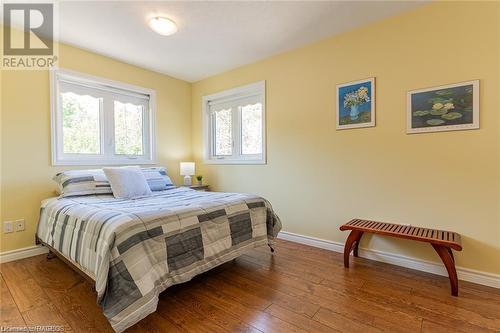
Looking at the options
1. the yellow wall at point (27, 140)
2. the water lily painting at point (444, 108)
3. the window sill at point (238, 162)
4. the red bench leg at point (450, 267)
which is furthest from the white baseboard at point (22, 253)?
the water lily painting at point (444, 108)

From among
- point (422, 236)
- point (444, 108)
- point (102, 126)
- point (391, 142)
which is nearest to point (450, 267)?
point (422, 236)

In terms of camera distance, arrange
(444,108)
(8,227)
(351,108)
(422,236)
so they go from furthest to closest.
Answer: (351,108) → (8,227) → (444,108) → (422,236)

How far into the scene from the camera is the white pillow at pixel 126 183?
8.42 ft

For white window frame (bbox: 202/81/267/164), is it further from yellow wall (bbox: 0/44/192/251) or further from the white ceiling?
yellow wall (bbox: 0/44/192/251)

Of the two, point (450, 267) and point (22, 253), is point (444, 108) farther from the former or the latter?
point (22, 253)

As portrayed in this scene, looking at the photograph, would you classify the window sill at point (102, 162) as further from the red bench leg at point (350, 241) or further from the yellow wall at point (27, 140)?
the red bench leg at point (350, 241)

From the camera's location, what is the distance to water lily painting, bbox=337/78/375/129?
2518 millimetres

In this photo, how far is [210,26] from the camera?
8.34 feet

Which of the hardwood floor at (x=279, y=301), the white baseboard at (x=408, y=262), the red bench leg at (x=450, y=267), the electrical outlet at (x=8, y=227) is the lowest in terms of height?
the hardwood floor at (x=279, y=301)

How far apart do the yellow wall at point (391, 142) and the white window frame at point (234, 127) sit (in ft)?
0.37

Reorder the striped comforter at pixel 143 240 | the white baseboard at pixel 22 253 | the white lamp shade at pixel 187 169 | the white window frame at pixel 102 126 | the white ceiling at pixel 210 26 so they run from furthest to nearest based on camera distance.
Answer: the white lamp shade at pixel 187 169 < the white window frame at pixel 102 126 < the white baseboard at pixel 22 253 < the white ceiling at pixel 210 26 < the striped comforter at pixel 143 240

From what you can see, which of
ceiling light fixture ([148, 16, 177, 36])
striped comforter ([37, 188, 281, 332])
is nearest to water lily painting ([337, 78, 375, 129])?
striped comforter ([37, 188, 281, 332])

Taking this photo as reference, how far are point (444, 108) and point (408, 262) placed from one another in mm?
1444

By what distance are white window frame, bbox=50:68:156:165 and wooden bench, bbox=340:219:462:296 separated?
299 cm
